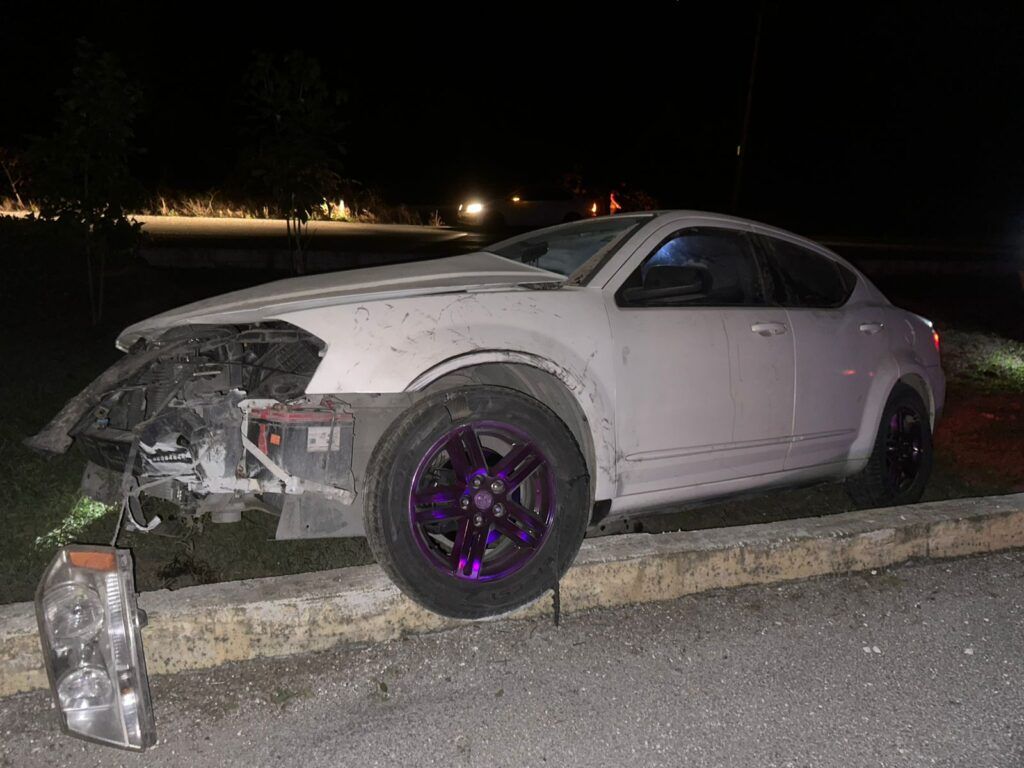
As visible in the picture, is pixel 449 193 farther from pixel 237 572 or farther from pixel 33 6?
pixel 237 572

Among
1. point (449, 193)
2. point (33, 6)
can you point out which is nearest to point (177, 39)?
point (33, 6)

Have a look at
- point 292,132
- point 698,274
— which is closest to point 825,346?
point 698,274

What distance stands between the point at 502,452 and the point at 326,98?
8.10 metres

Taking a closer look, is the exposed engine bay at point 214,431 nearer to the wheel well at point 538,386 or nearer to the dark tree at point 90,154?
the wheel well at point 538,386

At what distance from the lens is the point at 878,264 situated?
1623 cm

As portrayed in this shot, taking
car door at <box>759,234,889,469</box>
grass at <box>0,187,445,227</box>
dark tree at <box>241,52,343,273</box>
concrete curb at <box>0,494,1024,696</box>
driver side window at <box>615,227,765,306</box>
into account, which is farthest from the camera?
grass at <box>0,187,445,227</box>

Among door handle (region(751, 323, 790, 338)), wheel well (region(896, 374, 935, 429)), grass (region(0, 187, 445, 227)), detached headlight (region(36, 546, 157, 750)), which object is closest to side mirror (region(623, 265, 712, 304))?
door handle (region(751, 323, 790, 338))

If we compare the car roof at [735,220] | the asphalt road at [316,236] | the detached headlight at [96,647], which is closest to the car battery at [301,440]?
the detached headlight at [96,647]

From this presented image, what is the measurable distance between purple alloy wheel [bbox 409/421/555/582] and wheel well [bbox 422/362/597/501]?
9.1 inches

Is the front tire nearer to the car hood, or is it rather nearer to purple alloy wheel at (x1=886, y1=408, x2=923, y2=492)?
the car hood

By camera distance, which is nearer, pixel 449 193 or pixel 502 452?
pixel 502 452

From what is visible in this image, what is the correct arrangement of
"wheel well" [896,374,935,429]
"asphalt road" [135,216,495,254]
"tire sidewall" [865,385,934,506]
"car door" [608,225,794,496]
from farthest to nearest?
1. "asphalt road" [135,216,495,254]
2. "wheel well" [896,374,935,429]
3. "tire sidewall" [865,385,934,506]
4. "car door" [608,225,794,496]

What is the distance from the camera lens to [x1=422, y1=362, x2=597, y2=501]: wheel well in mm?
3438

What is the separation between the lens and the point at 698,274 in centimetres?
378
